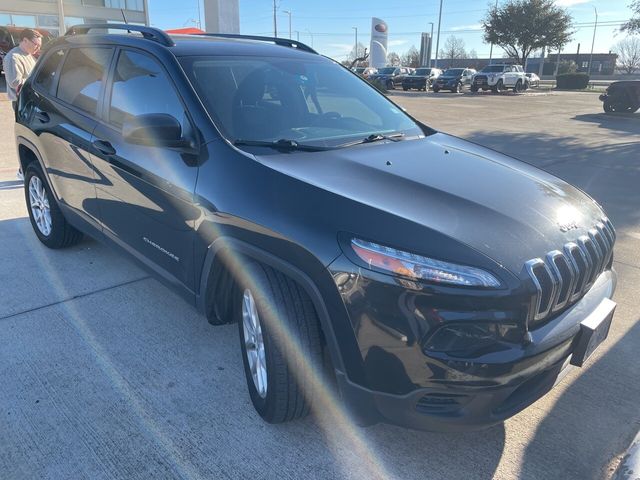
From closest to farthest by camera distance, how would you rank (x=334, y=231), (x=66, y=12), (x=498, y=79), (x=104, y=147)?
(x=334, y=231), (x=104, y=147), (x=498, y=79), (x=66, y=12)

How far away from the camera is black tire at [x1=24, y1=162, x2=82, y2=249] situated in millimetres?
4340

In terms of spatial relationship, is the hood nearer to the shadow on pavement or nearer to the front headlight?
the front headlight

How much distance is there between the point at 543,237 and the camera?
215cm

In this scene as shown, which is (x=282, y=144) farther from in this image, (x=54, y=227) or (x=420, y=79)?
(x=420, y=79)

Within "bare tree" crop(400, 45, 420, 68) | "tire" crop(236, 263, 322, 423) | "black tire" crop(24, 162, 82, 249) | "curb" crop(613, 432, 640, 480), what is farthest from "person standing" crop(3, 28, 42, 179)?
"bare tree" crop(400, 45, 420, 68)

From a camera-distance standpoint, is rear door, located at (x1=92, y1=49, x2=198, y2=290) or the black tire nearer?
rear door, located at (x1=92, y1=49, x2=198, y2=290)

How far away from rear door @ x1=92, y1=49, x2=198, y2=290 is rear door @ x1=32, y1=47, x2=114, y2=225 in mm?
185

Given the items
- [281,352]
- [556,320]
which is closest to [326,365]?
[281,352]

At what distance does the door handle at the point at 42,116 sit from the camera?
163 inches

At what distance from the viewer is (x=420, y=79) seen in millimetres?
35156

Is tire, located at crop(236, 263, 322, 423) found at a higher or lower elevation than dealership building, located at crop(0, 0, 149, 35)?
lower

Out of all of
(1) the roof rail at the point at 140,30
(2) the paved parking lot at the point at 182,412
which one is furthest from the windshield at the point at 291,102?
(2) the paved parking lot at the point at 182,412

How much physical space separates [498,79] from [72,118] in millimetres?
34166

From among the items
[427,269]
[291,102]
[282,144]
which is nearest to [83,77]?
[291,102]
